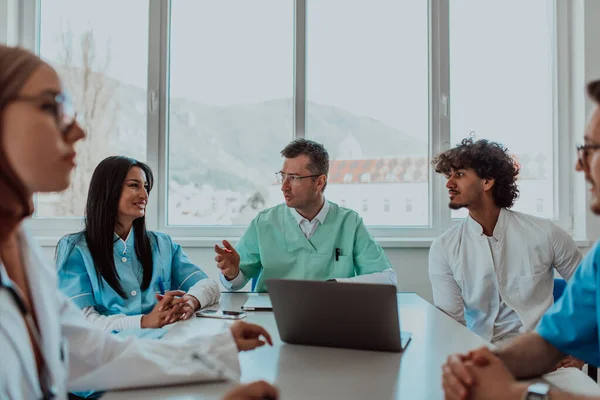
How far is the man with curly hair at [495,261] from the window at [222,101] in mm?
1326

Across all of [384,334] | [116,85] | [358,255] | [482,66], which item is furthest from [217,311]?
[482,66]

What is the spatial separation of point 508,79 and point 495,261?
1.56m

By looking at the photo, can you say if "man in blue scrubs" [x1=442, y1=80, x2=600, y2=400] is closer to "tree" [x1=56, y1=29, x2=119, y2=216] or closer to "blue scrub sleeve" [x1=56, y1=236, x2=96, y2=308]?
"blue scrub sleeve" [x1=56, y1=236, x2=96, y2=308]

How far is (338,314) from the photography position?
124 centimetres

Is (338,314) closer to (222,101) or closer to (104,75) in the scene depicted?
(222,101)

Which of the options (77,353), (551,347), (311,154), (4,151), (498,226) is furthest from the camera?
(311,154)

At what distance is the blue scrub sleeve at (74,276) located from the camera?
1742 millimetres

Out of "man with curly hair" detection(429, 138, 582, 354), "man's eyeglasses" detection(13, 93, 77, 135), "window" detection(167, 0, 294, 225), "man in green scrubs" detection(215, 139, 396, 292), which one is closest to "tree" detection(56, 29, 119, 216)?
"window" detection(167, 0, 294, 225)

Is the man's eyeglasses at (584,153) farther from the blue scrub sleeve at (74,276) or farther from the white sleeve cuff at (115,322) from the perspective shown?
the blue scrub sleeve at (74,276)

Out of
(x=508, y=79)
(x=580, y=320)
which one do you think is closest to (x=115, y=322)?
(x=580, y=320)

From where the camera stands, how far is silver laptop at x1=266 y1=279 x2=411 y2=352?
1.17 metres

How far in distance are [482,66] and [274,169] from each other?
148 centimetres

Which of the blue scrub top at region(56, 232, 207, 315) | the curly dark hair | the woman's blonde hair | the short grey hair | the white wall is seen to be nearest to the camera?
the woman's blonde hair

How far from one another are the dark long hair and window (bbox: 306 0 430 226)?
1.50 meters
